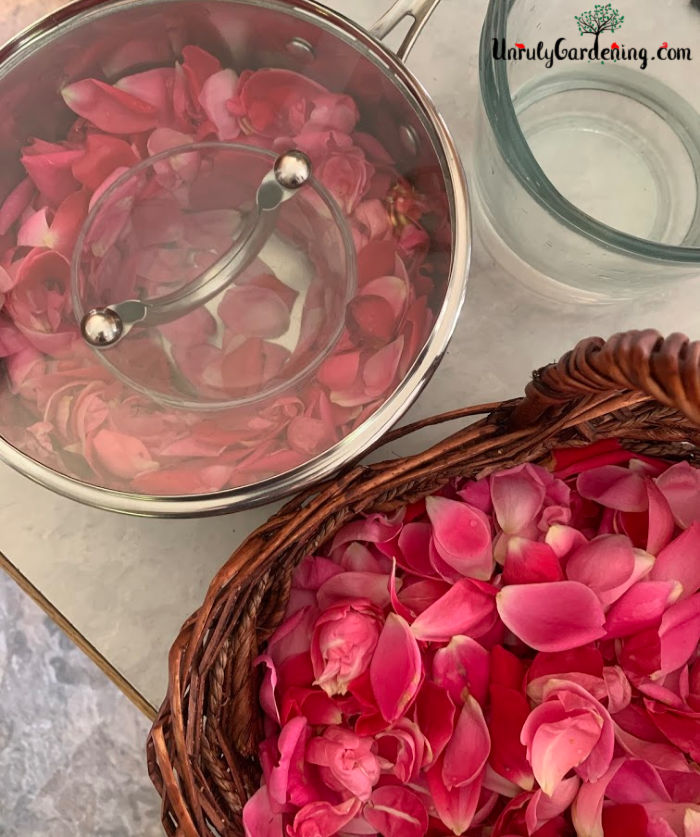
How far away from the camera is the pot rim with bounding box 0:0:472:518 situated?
305 millimetres

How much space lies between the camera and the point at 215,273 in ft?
1.24

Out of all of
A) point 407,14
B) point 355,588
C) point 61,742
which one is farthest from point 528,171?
point 61,742

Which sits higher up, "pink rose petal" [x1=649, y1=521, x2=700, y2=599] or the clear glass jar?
the clear glass jar

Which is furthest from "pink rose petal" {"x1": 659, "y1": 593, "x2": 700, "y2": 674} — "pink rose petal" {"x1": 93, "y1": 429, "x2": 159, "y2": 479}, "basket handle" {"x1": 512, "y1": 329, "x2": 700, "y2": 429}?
"pink rose petal" {"x1": 93, "y1": 429, "x2": 159, "y2": 479}

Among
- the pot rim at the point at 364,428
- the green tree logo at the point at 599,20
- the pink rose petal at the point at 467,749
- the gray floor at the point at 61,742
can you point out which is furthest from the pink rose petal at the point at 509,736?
the gray floor at the point at 61,742

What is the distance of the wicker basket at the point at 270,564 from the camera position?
299mm

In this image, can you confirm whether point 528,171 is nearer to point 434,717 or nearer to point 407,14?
point 407,14

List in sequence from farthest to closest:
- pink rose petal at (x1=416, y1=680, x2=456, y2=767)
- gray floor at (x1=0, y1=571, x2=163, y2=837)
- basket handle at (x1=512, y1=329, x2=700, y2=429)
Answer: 1. gray floor at (x1=0, y1=571, x2=163, y2=837)
2. pink rose petal at (x1=416, y1=680, x2=456, y2=767)
3. basket handle at (x1=512, y1=329, x2=700, y2=429)

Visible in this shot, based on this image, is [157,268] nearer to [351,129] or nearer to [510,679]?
[351,129]

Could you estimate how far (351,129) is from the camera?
0.37 metres

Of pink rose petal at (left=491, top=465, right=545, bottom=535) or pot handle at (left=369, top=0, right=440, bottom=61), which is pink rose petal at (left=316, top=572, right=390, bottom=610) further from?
pot handle at (left=369, top=0, right=440, bottom=61)

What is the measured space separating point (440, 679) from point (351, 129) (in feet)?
0.83

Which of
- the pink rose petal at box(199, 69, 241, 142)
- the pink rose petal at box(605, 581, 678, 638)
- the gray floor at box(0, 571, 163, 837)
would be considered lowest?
the gray floor at box(0, 571, 163, 837)

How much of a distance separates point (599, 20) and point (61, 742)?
69 centimetres
